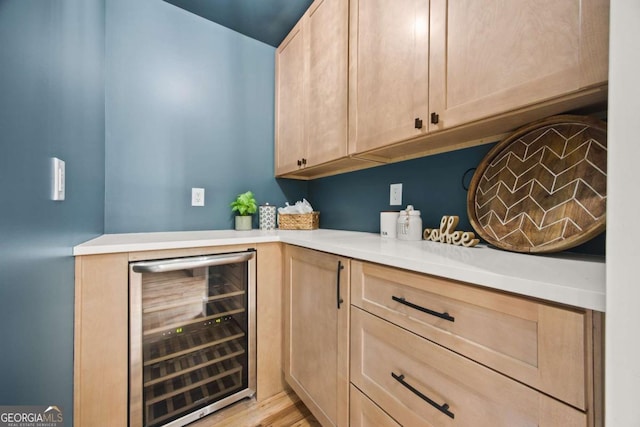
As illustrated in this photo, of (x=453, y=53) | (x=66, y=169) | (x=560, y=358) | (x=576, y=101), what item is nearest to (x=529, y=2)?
(x=453, y=53)

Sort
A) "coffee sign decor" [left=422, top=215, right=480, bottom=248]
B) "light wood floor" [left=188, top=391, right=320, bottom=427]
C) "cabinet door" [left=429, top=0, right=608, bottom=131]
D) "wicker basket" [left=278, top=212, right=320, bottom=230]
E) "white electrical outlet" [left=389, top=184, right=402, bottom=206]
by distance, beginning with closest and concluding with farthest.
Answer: "cabinet door" [left=429, top=0, right=608, bottom=131]
"coffee sign decor" [left=422, top=215, right=480, bottom=248]
"light wood floor" [left=188, top=391, right=320, bottom=427]
"white electrical outlet" [left=389, top=184, right=402, bottom=206]
"wicker basket" [left=278, top=212, right=320, bottom=230]

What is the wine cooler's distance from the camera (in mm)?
1137

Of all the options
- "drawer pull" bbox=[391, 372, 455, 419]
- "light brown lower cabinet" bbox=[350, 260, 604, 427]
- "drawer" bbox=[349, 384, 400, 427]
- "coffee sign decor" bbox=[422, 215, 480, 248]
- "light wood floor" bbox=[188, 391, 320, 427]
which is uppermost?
"coffee sign decor" bbox=[422, 215, 480, 248]

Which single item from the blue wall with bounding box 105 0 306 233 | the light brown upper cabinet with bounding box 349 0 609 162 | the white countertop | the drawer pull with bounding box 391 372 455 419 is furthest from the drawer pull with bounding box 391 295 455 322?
the blue wall with bounding box 105 0 306 233

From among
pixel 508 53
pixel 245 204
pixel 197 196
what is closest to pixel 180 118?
pixel 197 196

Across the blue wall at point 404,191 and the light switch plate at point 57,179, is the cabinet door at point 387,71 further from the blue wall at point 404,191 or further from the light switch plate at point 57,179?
the light switch plate at point 57,179

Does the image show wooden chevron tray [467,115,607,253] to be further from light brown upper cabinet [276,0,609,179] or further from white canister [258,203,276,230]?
white canister [258,203,276,230]

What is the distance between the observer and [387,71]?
3.69 feet

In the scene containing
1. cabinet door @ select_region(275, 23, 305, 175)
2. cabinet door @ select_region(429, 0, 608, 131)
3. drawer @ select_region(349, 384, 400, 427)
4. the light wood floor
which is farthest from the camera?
cabinet door @ select_region(275, 23, 305, 175)

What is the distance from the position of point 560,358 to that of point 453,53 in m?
0.95

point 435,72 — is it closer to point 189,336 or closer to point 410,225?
point 410,225

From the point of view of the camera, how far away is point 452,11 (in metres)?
0.88

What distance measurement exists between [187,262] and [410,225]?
111cm

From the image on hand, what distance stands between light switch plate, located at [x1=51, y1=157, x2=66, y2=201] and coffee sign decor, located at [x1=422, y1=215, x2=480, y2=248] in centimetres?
142
